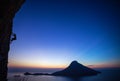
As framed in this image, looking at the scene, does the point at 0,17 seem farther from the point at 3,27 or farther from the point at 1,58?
the point at 1,58

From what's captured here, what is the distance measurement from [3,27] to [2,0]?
196cm

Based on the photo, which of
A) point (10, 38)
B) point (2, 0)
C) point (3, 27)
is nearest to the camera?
point (2, 0)

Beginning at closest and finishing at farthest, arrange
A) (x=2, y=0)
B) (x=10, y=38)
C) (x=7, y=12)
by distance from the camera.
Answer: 1. (x=2, y=0)
2. (x=7, y=12)
3. (x=10, y=38)

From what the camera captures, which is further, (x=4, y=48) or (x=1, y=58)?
(x=4, y=48)

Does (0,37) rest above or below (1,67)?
above

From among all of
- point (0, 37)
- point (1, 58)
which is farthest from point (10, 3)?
point (1, 58)

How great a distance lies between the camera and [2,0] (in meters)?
8.05

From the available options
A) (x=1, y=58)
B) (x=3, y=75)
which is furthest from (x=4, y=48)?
(x=3, y=75)

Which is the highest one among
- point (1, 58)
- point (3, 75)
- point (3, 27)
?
point (3, 27)

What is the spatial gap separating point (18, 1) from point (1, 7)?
3.65ft

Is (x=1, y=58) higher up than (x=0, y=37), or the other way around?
(x=0, y=37)

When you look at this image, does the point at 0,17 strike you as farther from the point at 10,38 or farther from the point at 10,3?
the point at 10,38

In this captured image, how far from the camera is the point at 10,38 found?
1222 cm

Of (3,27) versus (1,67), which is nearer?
(3,27)
